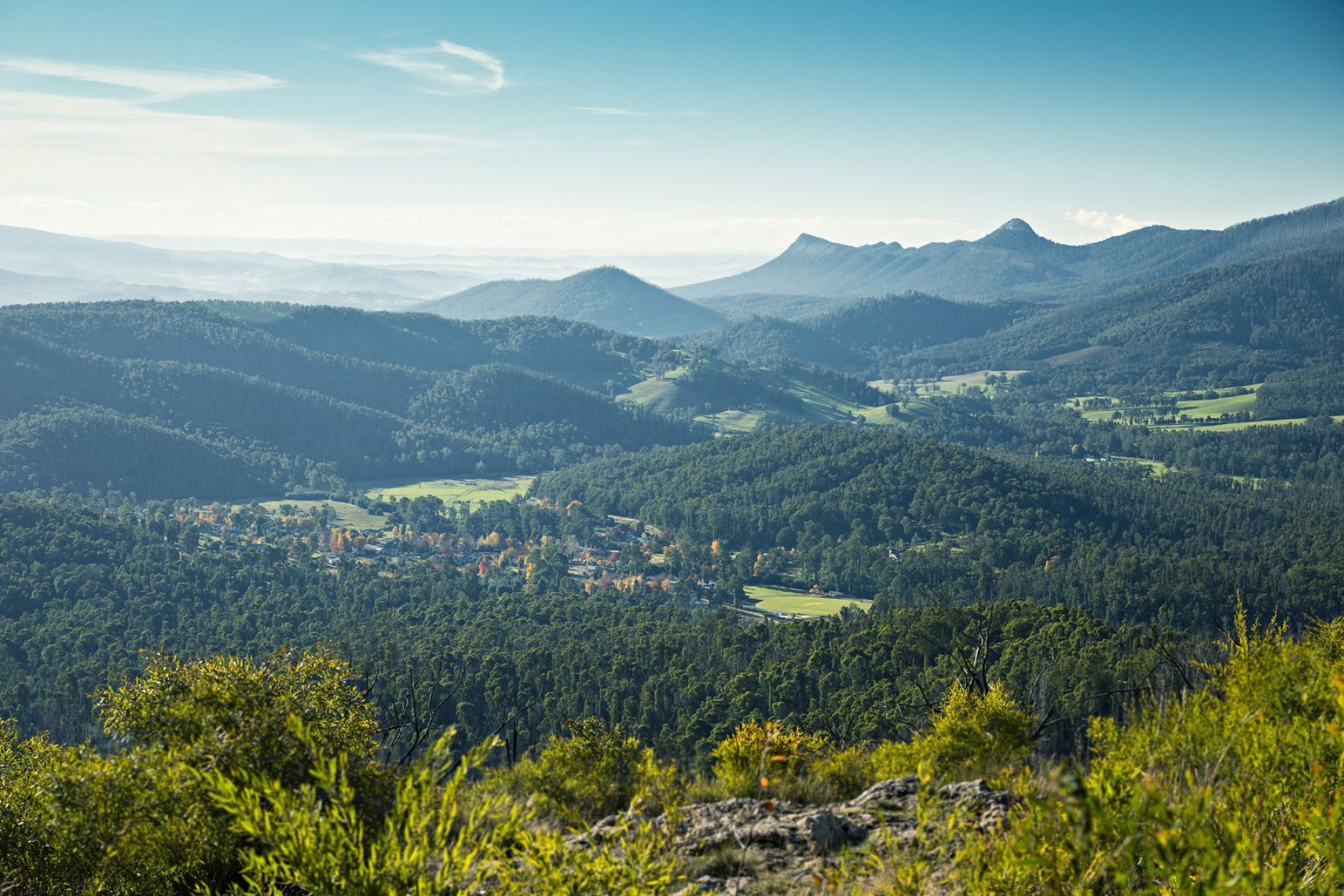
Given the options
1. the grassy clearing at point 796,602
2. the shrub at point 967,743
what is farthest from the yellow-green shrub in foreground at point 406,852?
the grassy clearing at point 796,602

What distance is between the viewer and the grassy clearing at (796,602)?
15950cm

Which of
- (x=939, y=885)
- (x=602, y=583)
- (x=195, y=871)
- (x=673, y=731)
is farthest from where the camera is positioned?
(x=602, y=583)

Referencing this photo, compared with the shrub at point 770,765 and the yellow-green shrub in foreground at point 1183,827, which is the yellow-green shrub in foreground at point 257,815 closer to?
the yellow-green shrub in foreground at point 1183,827

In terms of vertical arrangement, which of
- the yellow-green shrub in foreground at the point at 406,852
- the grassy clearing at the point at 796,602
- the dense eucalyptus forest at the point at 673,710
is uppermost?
the yellow-green shrub in foreground at the point at 406,852

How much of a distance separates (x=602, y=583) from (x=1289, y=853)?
165808 millimetres

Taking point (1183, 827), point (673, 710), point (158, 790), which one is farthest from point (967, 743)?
point (673, 710)

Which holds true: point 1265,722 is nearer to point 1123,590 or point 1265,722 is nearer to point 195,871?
point 195,871

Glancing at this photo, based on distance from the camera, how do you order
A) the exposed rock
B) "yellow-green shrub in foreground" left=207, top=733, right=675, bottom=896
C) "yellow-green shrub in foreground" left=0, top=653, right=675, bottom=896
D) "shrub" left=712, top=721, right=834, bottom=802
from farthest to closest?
1. "shrub" left=712, top=721, right=834, bottom=802
2. the exposed rock
3. "yellow-green shrub in foreground" left=0, top=653, right=675, bottom=896
4. "yellow-green shrub in foreground" left=207, top=733, right=675, bottom=896

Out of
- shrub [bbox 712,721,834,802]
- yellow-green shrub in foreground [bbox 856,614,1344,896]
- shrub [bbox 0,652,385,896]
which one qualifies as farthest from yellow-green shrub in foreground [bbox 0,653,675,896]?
shrub [bbox 712,721,834,802]

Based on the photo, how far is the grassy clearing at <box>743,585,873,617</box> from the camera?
159500 millimetres

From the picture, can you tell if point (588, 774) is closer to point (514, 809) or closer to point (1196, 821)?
point (514, 809)

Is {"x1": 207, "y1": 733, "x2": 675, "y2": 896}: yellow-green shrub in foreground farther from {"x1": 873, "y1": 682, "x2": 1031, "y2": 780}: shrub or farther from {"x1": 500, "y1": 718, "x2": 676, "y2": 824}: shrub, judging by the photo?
{"x1": 873, "y1": 682, "x2": 1031, "y2": 780}: shrub

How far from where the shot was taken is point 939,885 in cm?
1381

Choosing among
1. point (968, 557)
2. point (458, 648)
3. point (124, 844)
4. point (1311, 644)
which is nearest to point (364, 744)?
point (124, 844)
